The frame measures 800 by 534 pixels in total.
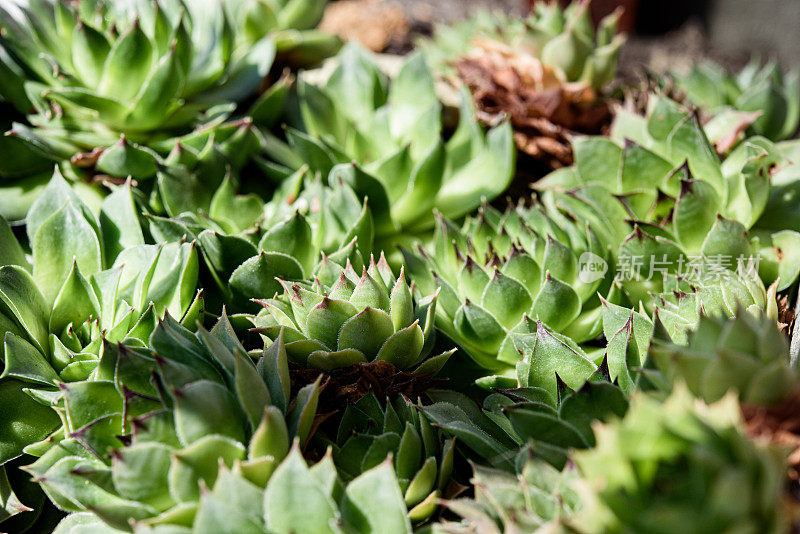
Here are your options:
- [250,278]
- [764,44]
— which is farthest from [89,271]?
[764,44]

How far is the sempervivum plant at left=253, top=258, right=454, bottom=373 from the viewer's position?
2.97ft

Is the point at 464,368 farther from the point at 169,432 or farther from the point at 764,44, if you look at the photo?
the point at 764,44

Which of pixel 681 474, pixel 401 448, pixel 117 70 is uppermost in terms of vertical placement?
pixel 117 70

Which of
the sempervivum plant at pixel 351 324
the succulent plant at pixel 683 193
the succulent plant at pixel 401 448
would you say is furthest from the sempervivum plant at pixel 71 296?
the succulent plant at pixel 683 193

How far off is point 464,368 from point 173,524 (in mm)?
531

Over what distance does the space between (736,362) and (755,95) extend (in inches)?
36.6

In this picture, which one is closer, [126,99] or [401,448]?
[401,448]

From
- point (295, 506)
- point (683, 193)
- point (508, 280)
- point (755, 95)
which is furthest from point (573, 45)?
point (295, 506)

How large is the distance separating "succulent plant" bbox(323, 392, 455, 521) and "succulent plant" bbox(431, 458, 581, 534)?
67mm

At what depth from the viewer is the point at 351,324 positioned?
2.96ft

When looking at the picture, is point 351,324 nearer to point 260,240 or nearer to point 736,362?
point 260,240

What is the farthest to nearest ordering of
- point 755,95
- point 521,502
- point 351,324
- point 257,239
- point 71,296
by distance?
point 755,95
point 257,239
point 71,296
point 351,324
point 521,502

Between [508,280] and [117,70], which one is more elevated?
[117,70]

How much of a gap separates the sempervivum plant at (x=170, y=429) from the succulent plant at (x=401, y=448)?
6cm
